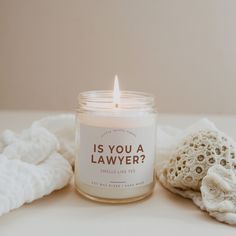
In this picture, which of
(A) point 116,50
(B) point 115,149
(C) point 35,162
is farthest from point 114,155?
(A) point 116,50

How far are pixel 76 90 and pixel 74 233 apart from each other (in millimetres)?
647

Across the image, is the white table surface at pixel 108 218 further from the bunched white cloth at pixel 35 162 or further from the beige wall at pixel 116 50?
the beige wall at pixel 116 50

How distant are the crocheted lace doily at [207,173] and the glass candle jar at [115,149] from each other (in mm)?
34

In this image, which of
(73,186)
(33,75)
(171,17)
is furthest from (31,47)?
(73,186)

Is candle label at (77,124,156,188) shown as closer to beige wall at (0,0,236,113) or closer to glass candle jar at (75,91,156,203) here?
glass candle jar at (75,91,156,203)

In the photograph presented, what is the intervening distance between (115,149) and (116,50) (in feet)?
1.90

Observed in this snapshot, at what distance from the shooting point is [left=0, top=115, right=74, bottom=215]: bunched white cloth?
0.39 meters

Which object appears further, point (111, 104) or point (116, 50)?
point (116, 50)

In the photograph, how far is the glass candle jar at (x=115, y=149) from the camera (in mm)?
421

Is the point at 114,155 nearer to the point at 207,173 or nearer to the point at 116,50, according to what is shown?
the point at 207,173

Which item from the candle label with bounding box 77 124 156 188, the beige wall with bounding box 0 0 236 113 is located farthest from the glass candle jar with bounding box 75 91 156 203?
the beige wall with bounding box 0 0 236 113

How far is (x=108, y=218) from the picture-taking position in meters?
0.40

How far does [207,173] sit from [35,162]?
0.20 metres

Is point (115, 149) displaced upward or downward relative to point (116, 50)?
downward
